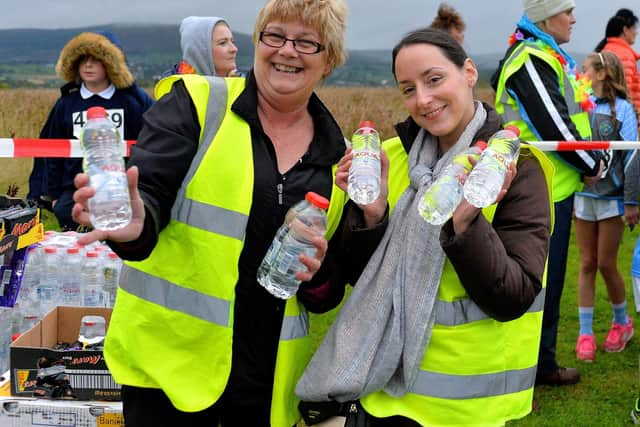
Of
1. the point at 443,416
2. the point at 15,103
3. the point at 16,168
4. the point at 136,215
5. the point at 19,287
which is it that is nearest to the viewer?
the point at 136,215

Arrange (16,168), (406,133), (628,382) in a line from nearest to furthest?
1. (406,133)
2. (628,382)
3. (16,168)

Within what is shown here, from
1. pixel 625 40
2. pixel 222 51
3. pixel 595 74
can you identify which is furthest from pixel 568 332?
pixel 222 51

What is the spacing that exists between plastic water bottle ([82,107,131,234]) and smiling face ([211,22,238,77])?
378 cm

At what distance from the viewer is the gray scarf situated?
7.80ft

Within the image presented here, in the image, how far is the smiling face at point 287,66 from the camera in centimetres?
250

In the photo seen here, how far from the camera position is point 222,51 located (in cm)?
590

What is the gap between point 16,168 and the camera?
11.6 meters

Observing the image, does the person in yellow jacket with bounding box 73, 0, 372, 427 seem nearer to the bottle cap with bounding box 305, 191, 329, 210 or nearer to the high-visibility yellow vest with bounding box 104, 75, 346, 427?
the high-visibility yellow vest with bounding box 104, 75, 346, 427

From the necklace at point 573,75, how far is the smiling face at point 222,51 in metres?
2.17

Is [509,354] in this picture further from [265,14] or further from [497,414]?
[265,14]

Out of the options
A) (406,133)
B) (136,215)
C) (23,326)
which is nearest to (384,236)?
(406,133)

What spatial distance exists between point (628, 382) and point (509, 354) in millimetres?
3657

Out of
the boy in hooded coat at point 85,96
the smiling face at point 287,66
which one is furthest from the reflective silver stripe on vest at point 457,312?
the boy in hooded coat at point 85,96

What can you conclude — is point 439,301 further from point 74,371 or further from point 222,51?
point 222,51
